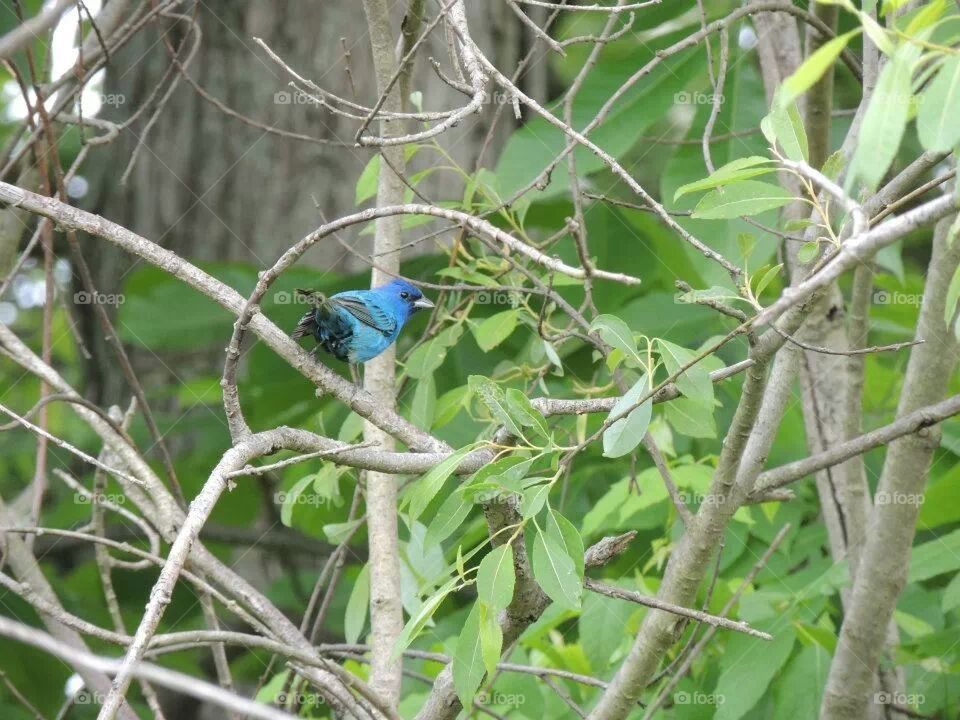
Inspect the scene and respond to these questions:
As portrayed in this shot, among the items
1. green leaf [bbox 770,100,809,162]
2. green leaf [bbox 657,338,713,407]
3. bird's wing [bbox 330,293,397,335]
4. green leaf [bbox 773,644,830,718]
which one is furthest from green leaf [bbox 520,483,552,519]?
bird's wing [bbox 330,293,397,335]

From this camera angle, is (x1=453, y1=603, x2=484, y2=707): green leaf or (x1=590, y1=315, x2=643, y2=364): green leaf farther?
(x1=590, y1=315, x2=643, y2=364): green leaf

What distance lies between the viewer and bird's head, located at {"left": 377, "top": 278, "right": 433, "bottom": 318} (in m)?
3.93

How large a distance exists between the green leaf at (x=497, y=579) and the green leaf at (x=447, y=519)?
0.19m

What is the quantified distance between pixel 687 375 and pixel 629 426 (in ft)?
0.82

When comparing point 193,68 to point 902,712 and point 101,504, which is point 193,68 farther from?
point 902,712

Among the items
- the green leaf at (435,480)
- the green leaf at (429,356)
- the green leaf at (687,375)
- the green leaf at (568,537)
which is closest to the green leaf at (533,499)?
the green leaf at (568,537)

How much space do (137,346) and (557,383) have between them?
3.32 meters

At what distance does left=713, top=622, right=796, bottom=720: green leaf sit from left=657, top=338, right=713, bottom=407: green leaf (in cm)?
128

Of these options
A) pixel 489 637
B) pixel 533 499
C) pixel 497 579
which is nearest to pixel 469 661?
pixel 489 637

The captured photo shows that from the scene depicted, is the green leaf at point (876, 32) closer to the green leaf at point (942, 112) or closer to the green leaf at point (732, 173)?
the green leaf at point (942, 112)

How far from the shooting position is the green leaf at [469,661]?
2244mm

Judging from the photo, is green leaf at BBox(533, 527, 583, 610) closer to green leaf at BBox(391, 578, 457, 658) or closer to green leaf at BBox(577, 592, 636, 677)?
green leaf at BBox(391, 578, 457, 658)

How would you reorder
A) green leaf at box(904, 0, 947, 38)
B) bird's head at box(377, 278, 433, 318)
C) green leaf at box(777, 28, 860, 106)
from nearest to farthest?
green leaf at box(777, 28, 860, 106) → green leaf at box(904, 0, 947, 38) → bird's head at box(377, 278, 433, 318)

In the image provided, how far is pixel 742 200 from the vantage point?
2.31 metres
